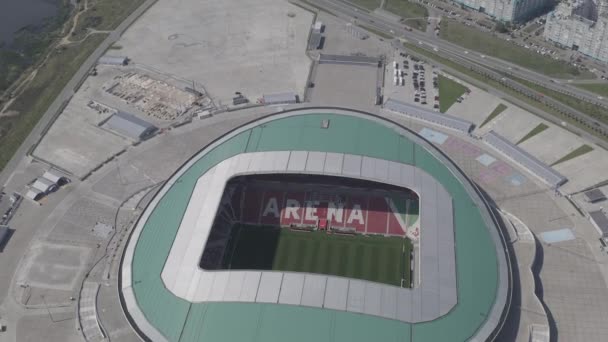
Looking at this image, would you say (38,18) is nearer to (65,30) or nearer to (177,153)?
(65,30)

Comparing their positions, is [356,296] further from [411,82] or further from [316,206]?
[411,82]

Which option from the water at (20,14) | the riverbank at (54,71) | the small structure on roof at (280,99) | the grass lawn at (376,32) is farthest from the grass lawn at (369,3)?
the water at (20,14)

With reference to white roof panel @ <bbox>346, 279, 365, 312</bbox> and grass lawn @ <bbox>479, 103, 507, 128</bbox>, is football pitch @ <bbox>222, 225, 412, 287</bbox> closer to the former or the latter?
white roof panel @ <bbox>346, 279, 365, 312</bbox>

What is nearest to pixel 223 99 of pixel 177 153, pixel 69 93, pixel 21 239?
pixel 177 153

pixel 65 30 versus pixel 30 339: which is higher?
pixel 65 30

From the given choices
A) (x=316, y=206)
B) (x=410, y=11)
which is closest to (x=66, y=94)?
(x=316, y=206)
